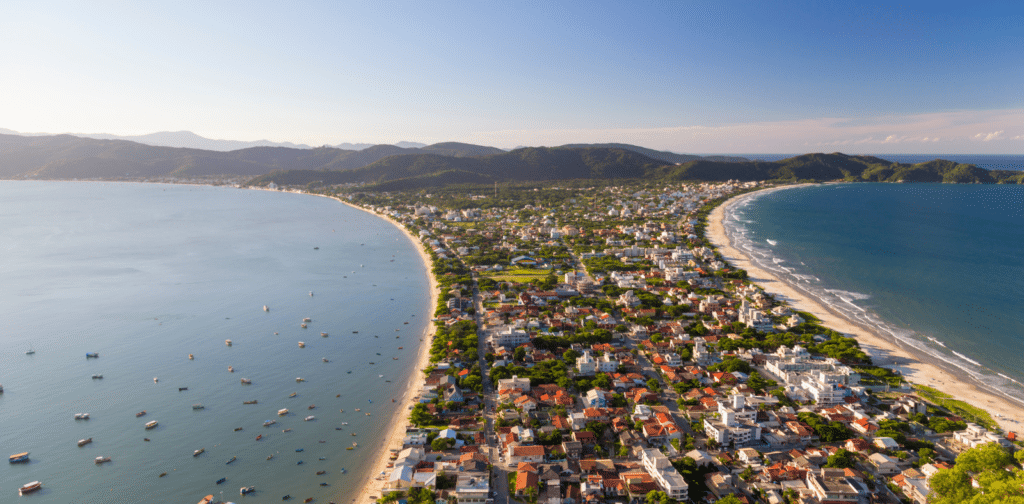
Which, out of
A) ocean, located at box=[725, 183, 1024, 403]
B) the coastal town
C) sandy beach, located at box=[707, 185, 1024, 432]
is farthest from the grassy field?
ocean, located at box=[725, 183, 1024, 403]

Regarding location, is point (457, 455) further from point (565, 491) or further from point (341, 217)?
point (341, 217)

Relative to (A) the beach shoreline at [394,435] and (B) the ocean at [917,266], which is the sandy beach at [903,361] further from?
(A) the beach shoreline at [394,435]

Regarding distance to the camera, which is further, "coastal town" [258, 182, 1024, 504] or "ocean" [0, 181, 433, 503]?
"ocean" [0, 181, 433, 503]

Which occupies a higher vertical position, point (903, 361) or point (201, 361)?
point (201, 361)

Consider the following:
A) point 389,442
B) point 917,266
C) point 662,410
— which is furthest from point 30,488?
point 917,266

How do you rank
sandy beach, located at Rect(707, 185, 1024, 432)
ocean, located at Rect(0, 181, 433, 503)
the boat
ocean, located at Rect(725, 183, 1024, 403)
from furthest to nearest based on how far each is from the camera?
ocean, located at Rect(725, 183, 1024, 403) < sandy beach, located at Rect(707, 185, 1024, 432) < ocean, located at Rect(0, 181, 433, 503) < the boat

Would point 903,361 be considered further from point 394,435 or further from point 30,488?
point 30,488

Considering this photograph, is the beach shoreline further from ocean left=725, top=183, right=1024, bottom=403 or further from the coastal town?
ocean left=725, top=183, right=1024, bottom=403

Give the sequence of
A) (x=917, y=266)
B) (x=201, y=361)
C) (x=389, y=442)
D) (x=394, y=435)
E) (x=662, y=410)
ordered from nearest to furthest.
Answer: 1. (x=389, y=442)
2. (x=394, y=435)
3. (x=662, y=410)
4. (x=201, y=361)
5. (x=917, y=266)
